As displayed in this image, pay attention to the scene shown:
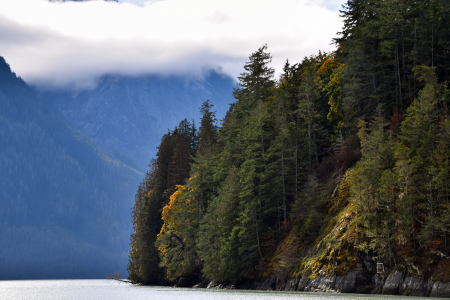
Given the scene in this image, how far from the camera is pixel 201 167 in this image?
79.9 metres

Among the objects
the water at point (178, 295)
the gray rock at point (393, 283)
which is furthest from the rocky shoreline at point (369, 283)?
the water at point (178, 295)

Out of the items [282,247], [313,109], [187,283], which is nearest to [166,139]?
[187,283]

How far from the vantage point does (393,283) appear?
135 feet

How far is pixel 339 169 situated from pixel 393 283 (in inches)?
733

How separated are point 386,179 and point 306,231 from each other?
47.2ft

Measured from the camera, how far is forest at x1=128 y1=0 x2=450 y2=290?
42.4 m

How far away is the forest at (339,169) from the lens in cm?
4238

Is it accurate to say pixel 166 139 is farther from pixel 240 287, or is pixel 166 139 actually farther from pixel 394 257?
pixel 394 257

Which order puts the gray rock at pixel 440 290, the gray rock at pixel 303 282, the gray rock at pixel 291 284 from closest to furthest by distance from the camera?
the gray rock at pixel 440 290 → the gray rock at pixel 303 282 → the gray rock at pixel 291 284

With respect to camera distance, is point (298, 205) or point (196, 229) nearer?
point (298, 205)

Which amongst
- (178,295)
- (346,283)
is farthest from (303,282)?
(178,295)

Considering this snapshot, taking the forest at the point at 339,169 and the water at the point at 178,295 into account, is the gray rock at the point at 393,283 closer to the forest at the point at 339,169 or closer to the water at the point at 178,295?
the forest at the point at 339,169

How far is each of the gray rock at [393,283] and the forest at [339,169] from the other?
772mm

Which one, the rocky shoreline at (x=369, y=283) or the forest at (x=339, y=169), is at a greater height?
the forest at (x=339, y=169)
